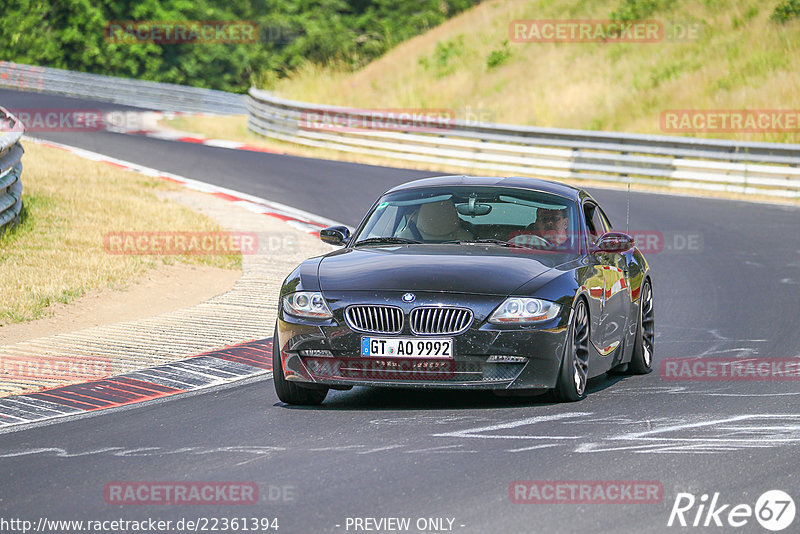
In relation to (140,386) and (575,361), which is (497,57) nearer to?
(140,386)

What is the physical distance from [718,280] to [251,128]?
2261cm

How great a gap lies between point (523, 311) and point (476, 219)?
60.0 inches

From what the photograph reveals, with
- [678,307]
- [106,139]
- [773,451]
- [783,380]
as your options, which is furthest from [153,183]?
[773,451]

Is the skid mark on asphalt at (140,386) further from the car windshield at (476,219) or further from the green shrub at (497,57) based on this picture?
the green shrub at (497,57)

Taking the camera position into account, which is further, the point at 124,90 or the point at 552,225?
the point at 124,90

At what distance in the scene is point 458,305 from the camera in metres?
8.40

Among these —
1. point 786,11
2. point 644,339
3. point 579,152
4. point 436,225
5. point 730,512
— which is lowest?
point 644,339

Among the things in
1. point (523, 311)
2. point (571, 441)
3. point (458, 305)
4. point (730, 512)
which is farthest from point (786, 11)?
point (730, 512)

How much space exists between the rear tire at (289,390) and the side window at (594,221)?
249 cm

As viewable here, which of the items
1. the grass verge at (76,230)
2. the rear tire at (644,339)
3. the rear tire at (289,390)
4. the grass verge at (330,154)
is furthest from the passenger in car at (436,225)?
the grass verge at (330,154)

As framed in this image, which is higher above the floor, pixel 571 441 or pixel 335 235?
pixel 335 235

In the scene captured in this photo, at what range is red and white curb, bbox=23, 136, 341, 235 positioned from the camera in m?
20.9

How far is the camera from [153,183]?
24203 millimetres

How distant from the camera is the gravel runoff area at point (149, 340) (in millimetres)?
10336
